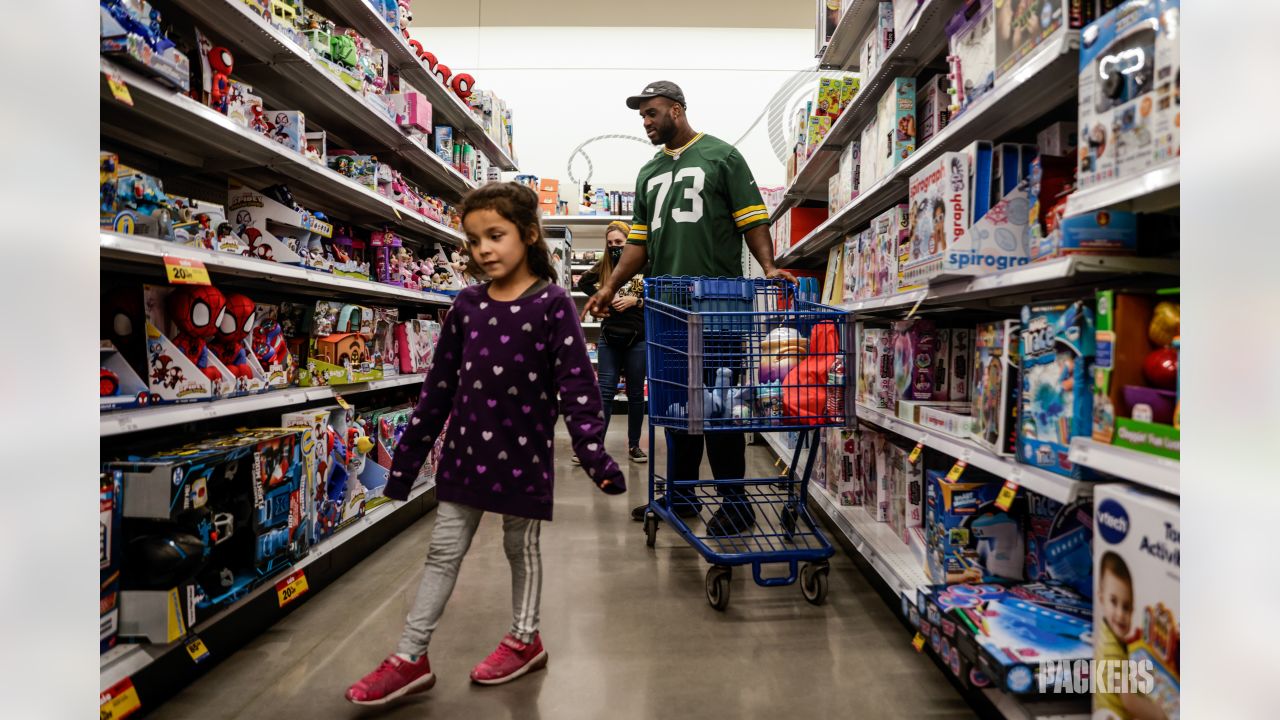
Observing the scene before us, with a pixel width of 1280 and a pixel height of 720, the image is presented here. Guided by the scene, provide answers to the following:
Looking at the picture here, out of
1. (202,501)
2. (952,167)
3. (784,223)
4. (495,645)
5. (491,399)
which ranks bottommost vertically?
(495,645)

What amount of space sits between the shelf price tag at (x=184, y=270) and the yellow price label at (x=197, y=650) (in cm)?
90

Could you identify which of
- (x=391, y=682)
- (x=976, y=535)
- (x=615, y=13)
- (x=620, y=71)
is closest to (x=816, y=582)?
(x=976, y=535)

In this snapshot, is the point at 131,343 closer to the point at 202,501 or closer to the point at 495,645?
the point at 202,501

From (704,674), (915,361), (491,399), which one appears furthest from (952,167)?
(704,674)

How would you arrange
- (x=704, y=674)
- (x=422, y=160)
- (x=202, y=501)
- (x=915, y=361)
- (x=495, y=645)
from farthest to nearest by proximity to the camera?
(x=422, y=160)
(x=915, y=361)
(x=495, y=645)
(x=704, y=674)
(x=202, y=501)

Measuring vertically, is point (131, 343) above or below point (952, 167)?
below

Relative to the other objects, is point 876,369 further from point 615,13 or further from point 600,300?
point 615,13

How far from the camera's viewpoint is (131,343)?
1.68 metres

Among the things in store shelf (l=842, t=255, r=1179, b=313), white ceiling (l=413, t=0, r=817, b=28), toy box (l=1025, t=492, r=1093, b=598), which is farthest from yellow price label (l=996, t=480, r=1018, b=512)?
white ceiling (l=413, t=0, r=817, b=28)

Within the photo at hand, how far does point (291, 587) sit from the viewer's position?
6.66ft

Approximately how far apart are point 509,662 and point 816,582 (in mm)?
1053

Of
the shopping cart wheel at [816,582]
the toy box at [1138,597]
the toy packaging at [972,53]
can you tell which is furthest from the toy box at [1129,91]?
the shopping cart wheel at [816,582]

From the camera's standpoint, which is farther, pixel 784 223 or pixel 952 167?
pixel 784 223

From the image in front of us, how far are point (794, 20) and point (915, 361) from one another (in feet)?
24.0
